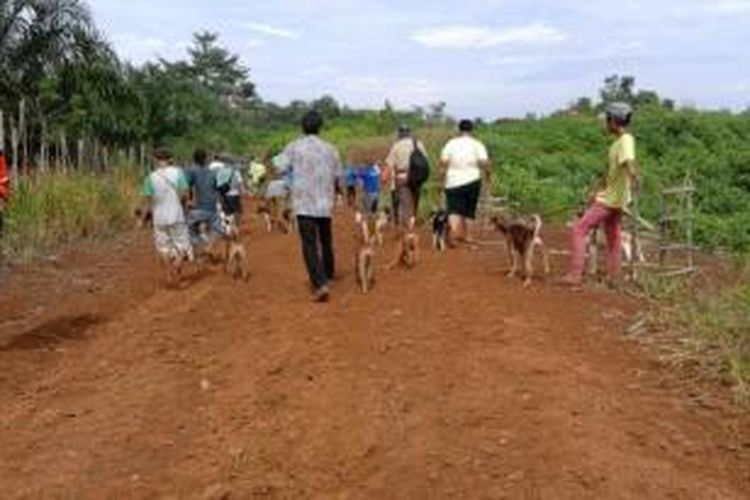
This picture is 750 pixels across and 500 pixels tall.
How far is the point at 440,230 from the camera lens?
17922 millimetres

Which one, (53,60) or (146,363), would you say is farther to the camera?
(53,60)

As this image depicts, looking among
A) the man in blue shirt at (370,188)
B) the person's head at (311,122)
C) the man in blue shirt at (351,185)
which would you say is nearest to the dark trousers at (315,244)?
the person's head at (311,122)

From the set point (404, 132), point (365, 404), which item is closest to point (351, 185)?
point (404, 132)

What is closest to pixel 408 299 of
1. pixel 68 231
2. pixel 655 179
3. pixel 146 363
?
pixel 146 363

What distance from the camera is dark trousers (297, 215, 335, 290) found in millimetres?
13227

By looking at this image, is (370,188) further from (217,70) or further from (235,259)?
(217,70)

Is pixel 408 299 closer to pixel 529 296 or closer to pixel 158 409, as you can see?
pixel 529 296

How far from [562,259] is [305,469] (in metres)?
10.8

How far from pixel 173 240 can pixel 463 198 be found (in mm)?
3818

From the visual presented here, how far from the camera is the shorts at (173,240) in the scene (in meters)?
16.1

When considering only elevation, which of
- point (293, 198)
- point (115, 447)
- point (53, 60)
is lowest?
point (115, 447)

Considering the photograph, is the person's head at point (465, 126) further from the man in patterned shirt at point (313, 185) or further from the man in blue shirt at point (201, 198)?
the man in patterned shirt at point (313, 185)

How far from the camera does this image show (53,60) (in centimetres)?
2777

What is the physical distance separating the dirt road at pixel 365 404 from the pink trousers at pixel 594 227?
0.41m
